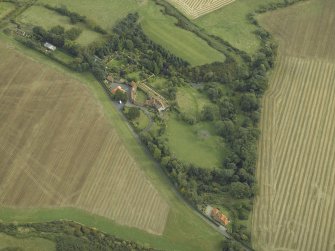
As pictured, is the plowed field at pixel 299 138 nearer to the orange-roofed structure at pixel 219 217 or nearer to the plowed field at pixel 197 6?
the orange-roofed structure at pixel 219 217

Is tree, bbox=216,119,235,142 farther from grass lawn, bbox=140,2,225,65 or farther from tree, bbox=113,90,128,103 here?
tree, bbox=113,90,128,103

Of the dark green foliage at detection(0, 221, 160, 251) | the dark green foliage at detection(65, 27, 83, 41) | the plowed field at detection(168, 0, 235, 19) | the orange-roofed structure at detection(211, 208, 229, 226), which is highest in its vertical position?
the plowed field at detection(168, 0, 235, 19)

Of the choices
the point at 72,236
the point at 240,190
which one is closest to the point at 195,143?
the point at 240,190

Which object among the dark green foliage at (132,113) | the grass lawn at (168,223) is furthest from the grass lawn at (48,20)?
the grass lawn at (168,223)

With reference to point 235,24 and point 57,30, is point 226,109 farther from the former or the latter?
point 57,30

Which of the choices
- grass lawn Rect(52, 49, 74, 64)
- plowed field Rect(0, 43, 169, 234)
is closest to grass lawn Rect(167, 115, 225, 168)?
plowed field Rect(0, 43, 169, 234)

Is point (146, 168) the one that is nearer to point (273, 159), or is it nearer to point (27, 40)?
point (273, 159)
